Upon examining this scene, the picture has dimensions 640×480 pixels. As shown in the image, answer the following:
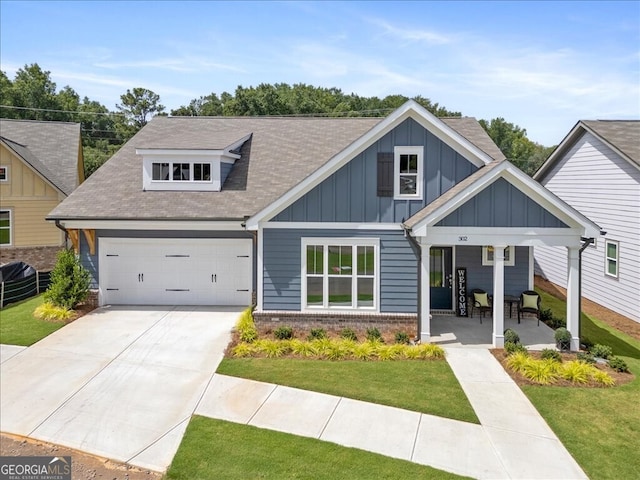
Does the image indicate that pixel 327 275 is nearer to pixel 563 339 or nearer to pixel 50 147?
pixel 563 339

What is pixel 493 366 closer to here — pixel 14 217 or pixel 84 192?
pixel 84 192

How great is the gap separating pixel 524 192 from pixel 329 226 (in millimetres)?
4952

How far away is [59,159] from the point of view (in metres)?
23.4

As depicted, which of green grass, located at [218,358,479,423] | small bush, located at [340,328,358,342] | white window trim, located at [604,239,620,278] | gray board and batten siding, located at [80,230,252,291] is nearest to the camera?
green grass, located at [218,358,479,423]

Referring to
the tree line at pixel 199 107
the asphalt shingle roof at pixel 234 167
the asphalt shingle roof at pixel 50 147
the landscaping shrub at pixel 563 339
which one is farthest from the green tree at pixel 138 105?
the landscaping shrub at pixel 563 339

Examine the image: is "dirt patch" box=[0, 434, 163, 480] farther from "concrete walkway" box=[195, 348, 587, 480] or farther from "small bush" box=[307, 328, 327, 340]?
"small bush" box=[307, 328, 327, 340]

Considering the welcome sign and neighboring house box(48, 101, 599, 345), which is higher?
neighboring house box(48, 101, 599, 345)

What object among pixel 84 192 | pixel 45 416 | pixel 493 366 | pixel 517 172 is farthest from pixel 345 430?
pixel 84 192

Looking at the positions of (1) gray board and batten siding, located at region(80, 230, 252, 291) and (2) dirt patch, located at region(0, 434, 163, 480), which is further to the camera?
(1) gray board and batten siding, located at region(80, 230, 252, 291)

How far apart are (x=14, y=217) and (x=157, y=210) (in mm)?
11062

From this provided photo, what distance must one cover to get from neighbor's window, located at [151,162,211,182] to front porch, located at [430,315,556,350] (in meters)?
9.08

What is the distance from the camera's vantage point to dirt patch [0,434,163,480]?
623 centimetres

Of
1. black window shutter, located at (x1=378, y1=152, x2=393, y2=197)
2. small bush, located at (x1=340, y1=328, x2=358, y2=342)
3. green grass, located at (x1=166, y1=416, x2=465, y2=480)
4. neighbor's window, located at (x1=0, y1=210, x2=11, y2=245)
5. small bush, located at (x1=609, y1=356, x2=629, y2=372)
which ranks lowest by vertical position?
green grass, located at (x1=166, y1=416, x2=465, y2=480)

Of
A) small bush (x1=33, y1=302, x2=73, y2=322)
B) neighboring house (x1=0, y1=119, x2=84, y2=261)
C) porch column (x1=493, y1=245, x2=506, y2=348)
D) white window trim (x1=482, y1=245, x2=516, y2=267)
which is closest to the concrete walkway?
porch column (x1=493, y1=245, x2=506, y2=348)
